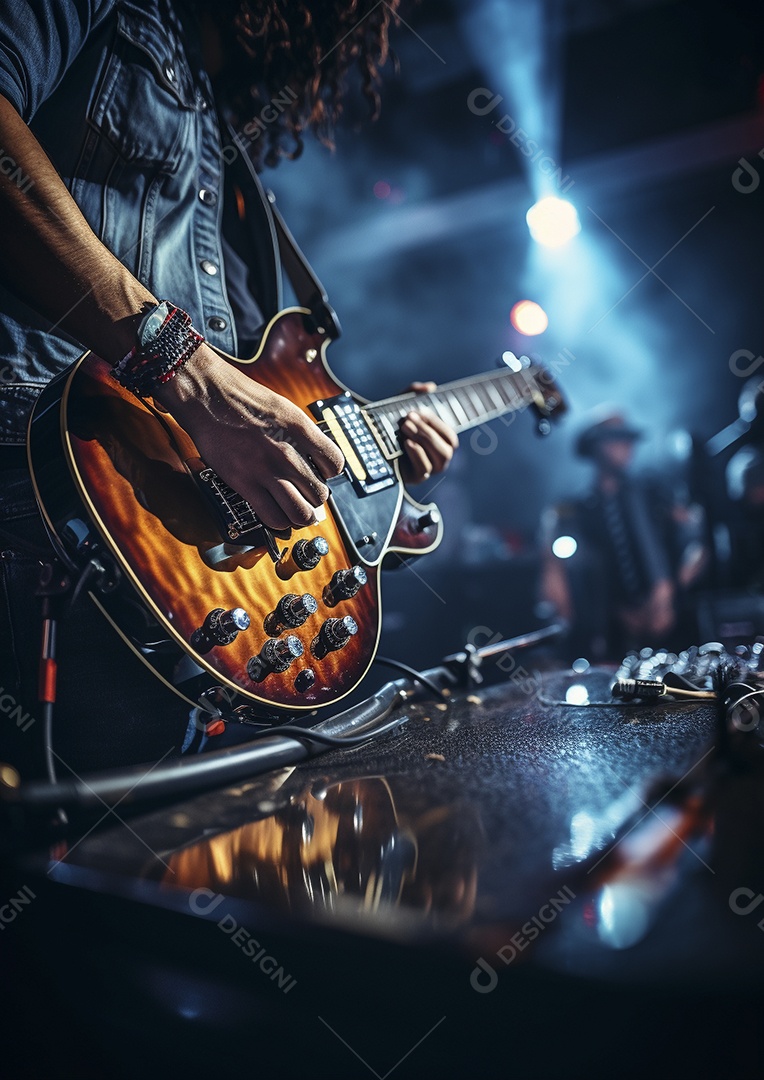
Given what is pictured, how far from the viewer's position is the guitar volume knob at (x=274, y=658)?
0.83 metres

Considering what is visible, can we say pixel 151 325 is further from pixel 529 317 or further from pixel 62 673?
pixel 529 317

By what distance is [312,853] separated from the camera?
51cm

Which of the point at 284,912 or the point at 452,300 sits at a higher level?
the point at 452,300

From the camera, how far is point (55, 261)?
82 centimetres

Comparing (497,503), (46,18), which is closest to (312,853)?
(46,18)

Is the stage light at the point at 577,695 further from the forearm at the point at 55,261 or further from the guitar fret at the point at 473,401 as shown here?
the forearm at the point at 55,261

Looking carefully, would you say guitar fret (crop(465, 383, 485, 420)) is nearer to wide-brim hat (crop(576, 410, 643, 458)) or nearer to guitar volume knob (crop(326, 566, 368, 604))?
guitar volume knob (crop(326, 566, 368, 604))

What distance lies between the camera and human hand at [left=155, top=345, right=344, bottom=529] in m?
0.85

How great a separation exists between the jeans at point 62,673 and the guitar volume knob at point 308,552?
26cm

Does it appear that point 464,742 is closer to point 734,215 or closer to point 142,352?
point 142,352

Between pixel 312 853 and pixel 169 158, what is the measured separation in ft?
3.67

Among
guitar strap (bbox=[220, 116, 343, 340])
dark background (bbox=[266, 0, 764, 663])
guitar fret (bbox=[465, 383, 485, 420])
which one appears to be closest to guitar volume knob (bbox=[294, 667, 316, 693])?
guitar strap (bbox=[220, 116, 343, 340])

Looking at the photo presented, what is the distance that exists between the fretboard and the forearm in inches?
20.2

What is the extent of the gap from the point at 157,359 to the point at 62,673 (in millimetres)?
427
